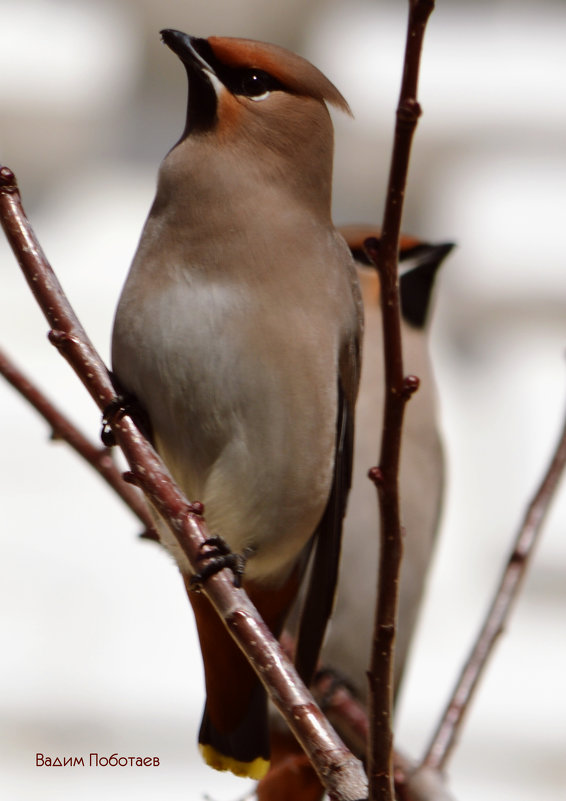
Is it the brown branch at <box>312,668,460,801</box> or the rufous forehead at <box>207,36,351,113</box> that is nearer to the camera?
the rufous forehead at <box>207,36,351,113</box>

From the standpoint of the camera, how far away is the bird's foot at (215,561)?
1.85 m

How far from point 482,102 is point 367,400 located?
2503 mm

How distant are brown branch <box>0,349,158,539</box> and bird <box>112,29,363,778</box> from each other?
0.15 metres

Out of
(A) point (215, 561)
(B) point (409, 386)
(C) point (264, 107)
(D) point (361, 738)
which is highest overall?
(C) point (264, 107)

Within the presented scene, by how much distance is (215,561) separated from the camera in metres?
1.90

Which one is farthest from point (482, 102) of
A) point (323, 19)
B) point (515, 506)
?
point (515, 506)

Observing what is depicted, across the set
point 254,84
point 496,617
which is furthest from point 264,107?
point 496,617

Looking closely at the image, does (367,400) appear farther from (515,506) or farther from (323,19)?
(323,19)

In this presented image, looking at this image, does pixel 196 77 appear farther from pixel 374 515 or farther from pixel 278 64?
pixel 374 515

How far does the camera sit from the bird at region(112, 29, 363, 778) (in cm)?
212

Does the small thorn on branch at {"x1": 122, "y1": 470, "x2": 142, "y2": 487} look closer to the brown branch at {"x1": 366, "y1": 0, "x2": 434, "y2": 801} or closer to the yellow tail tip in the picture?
the brown branch at {"x1": 366, "y1": 0, "x2": 434, "y2": 801}

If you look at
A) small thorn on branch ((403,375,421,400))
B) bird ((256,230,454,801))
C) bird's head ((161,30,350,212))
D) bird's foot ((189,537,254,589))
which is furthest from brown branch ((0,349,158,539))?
bird ((256,230,454,801))

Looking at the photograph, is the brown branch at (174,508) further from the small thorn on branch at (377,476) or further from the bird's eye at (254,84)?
the bird's eye at (254,84)

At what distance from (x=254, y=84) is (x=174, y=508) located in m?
0.70
